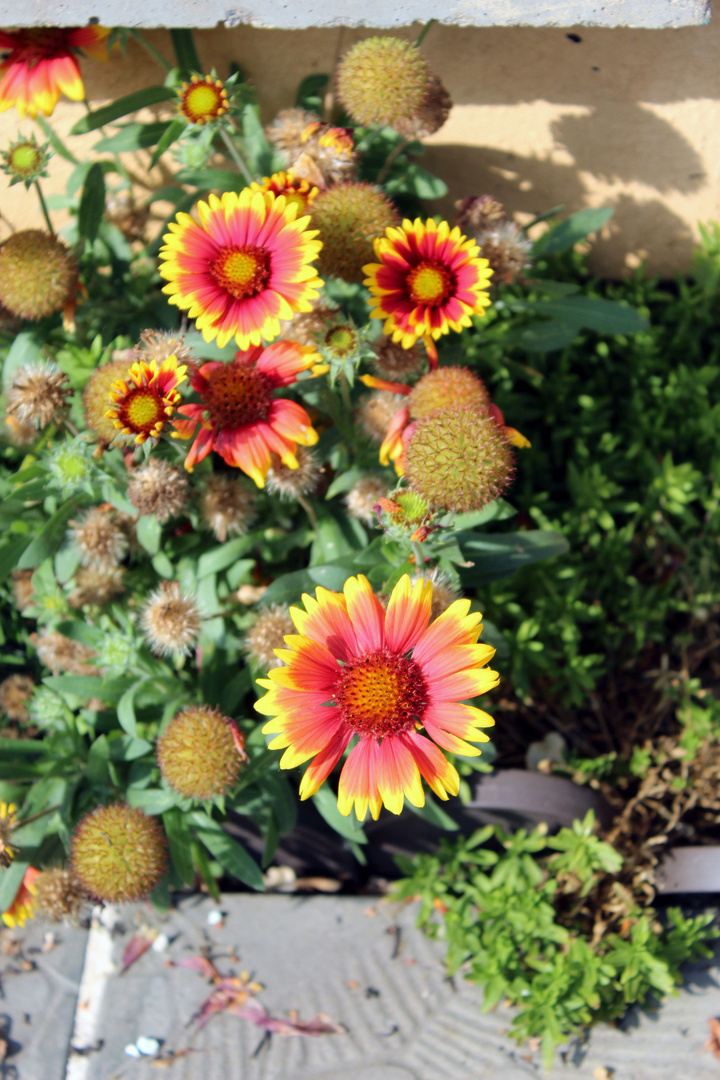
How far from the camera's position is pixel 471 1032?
6.95 feet

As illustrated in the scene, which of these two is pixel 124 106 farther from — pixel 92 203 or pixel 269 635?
pixel 269 635

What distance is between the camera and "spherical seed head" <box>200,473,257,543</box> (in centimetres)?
172

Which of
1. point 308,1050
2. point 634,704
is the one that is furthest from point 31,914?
point 634,704

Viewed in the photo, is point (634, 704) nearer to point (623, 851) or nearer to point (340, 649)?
point (623, 851)

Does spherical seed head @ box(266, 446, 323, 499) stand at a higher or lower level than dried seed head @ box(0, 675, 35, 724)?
higher

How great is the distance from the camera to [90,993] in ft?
7.35

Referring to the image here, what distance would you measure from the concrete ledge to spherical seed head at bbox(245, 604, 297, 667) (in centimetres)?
121

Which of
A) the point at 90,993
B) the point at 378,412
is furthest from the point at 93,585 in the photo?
the point at 90,993

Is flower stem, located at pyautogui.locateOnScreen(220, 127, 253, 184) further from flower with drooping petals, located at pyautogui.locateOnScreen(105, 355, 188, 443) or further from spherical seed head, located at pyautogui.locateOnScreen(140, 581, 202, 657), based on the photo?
spherical seed head, located at pyautogui.locateOnScreen(140, 581, 202, 657)

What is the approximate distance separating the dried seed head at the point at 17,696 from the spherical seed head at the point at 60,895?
0.50m

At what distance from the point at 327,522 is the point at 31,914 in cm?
110

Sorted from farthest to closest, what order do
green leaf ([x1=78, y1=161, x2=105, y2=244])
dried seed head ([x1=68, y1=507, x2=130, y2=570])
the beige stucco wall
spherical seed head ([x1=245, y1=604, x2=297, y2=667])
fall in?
the beige stucco wall → green leaf ([x1=78, y1=161, x2=105, y2=244]) → dried seed head ([x1=68, y1=507, x2=130, y2=570]) → spherical seed head ([x1=245, y1=604, x2=297, y2=667])

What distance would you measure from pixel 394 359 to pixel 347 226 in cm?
28

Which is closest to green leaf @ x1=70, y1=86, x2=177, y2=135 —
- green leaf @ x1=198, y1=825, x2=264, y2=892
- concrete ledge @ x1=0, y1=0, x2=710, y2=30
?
concrete ledge @ x1=0, y1=0, x2=710, y2=30
